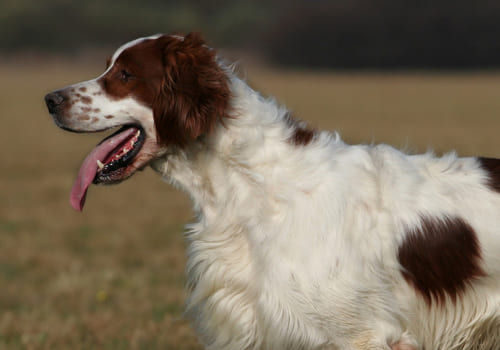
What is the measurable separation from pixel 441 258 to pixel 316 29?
2684 inches

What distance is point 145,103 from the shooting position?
3.54 meters

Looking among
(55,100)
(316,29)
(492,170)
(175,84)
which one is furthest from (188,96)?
(316,29)

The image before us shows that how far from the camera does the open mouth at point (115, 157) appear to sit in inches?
142

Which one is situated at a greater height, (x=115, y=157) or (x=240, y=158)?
(x=240, y=158)

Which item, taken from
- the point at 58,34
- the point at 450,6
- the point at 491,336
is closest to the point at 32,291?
the point at 491,336

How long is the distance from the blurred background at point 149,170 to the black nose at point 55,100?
0.80m

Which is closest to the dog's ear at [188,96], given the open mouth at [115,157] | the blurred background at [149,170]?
the open mouth at [115,157]

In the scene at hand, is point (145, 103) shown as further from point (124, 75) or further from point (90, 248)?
point (90, 248)

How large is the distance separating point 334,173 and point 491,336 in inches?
43.5

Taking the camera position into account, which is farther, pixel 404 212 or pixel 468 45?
pixel 468 45

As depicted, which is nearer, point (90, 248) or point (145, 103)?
point (145, 103)

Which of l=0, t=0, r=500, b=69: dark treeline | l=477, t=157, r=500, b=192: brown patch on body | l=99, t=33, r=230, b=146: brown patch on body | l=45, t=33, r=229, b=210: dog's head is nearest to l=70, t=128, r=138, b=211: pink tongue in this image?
l=45, t=33, r=229, b=210: dog's head

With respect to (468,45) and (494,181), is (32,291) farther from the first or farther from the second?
(468,45)

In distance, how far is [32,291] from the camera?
20.3 ft
